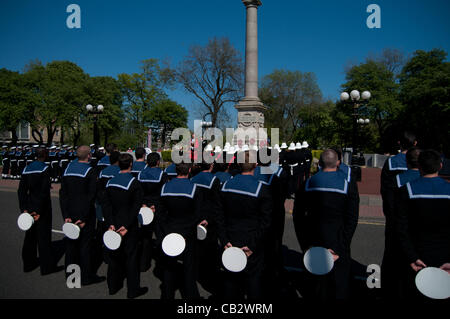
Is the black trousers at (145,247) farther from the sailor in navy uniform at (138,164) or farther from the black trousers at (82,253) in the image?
the sailor in navy uniform at (138,164)

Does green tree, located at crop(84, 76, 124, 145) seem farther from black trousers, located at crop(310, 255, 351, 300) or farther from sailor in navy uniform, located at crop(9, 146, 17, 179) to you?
black trousers, located at crop(310, 255, 351, 300)

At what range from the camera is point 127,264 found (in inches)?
177

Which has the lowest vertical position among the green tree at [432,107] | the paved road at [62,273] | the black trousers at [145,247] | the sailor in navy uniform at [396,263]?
the paved road at [62,273]

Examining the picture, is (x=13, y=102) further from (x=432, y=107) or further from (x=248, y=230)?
(x=432, y=107)

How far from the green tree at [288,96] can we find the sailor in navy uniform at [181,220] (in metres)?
54.8

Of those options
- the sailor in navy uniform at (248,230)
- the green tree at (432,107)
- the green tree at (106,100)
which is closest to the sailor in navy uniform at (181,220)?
the sailor in navy uniform at (248,230)

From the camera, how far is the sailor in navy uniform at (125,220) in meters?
4.42

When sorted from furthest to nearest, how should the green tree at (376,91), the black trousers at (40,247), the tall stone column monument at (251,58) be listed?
the green tree at (376,91)
the tall stone column monument at (251,58)
the black trousers at (40,247)

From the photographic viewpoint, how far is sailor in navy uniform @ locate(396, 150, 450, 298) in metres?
3.00

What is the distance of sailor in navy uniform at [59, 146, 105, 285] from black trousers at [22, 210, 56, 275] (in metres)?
0.62

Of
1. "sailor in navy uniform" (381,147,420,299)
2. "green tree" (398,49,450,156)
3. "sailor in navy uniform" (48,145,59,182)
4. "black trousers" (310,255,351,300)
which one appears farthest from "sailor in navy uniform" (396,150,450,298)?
"green tree" (398,49,450,156)

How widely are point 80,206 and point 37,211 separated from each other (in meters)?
0.94
